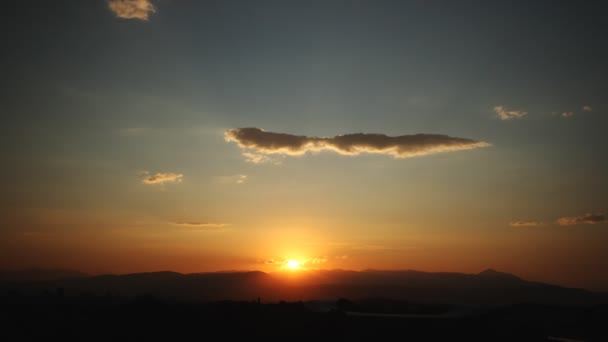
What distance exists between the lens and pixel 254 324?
36.8 metres

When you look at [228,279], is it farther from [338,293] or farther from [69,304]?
[69,304]

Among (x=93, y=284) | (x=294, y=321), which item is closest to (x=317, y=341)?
(x=294, y=321)

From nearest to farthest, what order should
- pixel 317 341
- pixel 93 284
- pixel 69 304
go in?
pixel 317 341, pixel 69 304, pixel 93 284

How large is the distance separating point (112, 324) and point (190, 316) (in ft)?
20.4

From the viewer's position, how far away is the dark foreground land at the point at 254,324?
108ft

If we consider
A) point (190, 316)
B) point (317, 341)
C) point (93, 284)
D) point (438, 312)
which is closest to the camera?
point (317, 341)

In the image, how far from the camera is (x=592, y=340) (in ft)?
114

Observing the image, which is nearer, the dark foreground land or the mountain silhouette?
the dark foreground land

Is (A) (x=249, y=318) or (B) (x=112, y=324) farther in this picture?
(A) (x=249, y=318)

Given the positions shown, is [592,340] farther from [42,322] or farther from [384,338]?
[42,322]

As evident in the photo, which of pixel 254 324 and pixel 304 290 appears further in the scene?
pixel 304 290

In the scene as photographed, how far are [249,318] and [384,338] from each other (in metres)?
12.0

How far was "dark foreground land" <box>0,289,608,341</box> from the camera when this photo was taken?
32812 millimetres

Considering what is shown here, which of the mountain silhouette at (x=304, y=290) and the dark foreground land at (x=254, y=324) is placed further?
the mountain silhouette at (x=304, y=290)
